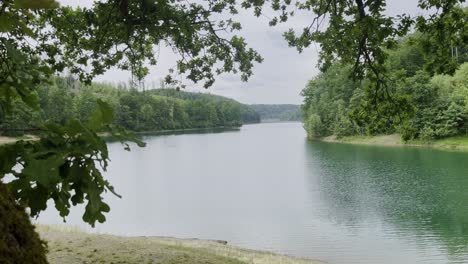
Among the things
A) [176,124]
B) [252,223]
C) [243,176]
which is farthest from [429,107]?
[176,124]

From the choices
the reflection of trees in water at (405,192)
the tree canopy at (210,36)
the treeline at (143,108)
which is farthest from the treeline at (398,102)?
the treeline at (143,108)

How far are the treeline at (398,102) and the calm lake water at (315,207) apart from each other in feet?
15.2

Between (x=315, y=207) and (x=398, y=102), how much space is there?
16.4m

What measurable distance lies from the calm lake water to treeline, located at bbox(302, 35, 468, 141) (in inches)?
182

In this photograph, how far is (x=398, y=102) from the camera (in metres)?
8.38

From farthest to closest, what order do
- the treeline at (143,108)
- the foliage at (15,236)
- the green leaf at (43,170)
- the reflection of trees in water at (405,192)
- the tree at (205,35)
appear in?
the treeline at (143,108)
the reflection of trees in water at (405,192)
the tree at (205,35)
the green leaf at (43,170)
the foliage at (15,236)

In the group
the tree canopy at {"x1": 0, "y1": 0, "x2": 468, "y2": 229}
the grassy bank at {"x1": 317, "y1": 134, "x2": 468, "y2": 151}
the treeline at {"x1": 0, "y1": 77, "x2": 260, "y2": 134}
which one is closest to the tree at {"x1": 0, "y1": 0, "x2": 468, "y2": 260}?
the tree canopy at {"x1": 0, "y1": 0, "x2": 468, "y2": 229}

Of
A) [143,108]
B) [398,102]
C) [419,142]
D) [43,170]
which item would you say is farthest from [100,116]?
[143,108]

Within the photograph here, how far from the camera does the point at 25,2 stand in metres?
1.14

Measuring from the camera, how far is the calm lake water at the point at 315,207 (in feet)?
55.9

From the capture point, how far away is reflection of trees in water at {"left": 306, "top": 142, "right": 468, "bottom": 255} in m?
19.2

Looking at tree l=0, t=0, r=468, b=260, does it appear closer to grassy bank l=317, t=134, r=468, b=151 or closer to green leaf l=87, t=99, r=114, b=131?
green leaf l=87, t=99, r=114, b=131

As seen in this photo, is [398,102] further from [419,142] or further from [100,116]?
[419,142]

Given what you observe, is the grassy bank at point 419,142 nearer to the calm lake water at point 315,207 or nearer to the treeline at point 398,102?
the treeline at point 398,102
